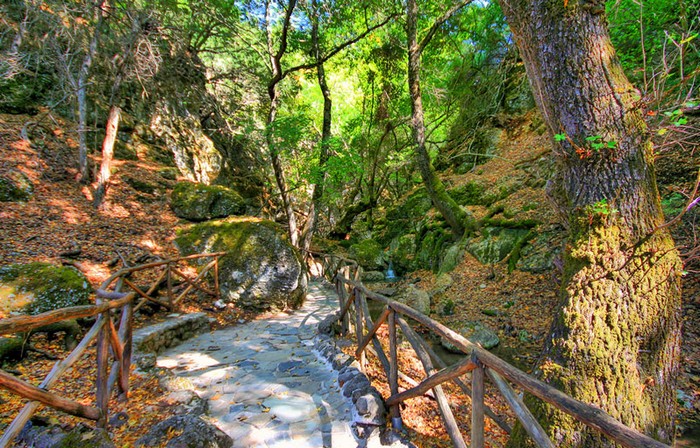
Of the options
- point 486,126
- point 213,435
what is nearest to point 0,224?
point 213,435

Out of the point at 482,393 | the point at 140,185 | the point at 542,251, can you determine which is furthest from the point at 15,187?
the point at 542,251

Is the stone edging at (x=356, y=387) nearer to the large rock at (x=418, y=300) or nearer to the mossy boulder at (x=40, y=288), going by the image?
the large rock at (x=418, y=300)

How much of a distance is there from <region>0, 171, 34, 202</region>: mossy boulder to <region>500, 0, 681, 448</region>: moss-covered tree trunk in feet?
32.4

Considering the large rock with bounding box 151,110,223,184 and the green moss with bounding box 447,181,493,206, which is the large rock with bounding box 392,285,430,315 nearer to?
the green moss with bounding box 447,181,493,206

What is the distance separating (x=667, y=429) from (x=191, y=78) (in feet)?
48.1

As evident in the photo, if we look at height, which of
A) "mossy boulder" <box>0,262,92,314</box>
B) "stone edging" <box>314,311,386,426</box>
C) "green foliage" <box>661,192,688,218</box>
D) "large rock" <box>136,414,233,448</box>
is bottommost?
"stone edging" <box>314,311,386,426</box>

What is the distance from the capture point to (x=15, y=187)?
661 centimetres

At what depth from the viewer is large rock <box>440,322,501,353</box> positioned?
553 cm

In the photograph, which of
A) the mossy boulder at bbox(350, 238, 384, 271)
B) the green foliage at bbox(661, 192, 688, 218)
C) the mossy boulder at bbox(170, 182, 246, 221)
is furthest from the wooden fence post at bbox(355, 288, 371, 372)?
the mossy boulder at bbox(350, 238, 384, 271)

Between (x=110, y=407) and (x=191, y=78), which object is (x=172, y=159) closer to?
(x=191, y=78)

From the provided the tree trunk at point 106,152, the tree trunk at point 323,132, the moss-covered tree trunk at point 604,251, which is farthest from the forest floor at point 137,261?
the tree trunk at point 323,132

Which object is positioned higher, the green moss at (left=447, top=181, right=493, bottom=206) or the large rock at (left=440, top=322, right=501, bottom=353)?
the green moss at (left=447, top=181, right=493, bottom=206)

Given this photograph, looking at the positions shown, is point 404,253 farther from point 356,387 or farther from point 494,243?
point 356,387

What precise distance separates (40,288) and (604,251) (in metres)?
6.46
